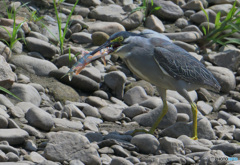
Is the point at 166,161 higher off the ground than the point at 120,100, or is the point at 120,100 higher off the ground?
the point at 166,161

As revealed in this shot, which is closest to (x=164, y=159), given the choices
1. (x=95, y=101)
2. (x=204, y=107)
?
(x=95, y=101)

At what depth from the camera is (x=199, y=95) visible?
6441 mm

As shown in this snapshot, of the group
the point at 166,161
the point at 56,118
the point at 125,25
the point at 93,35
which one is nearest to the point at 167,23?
the point at 125,25

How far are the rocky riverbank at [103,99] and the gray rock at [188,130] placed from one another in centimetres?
1

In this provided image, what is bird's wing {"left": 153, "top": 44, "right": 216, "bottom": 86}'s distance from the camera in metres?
4.70

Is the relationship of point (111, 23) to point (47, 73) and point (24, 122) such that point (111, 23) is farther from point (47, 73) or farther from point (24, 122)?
point (24, 122)

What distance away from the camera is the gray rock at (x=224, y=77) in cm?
661

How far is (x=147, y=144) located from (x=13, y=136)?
3.91 ft

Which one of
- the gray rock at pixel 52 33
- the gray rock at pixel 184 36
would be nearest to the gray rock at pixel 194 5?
the gray rock at pixel 184 36

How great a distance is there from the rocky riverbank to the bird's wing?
33 centimetres

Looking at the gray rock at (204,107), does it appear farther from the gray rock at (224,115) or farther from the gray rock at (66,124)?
the gray rock at (66,124)

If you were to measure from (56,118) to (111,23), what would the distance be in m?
2.53

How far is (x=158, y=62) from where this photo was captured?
4.67 m

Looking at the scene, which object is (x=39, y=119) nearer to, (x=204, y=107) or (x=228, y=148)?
(x=228, y=148)
